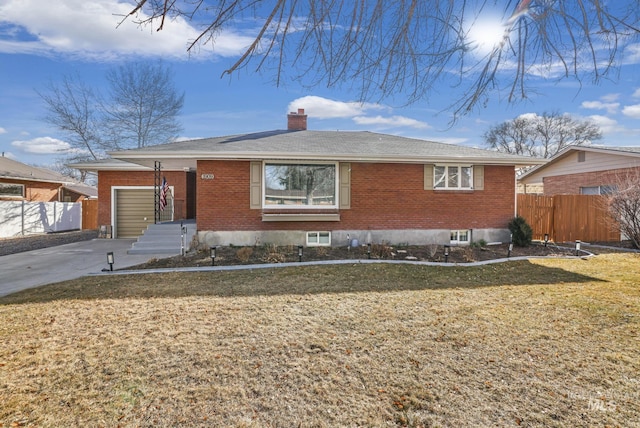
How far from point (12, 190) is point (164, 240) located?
1521 centimetres

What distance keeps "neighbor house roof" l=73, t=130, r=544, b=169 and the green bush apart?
2094 mm

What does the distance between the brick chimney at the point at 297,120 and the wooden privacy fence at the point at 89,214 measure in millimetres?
13341

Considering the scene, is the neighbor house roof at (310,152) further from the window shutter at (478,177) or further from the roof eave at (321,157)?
the window shutter at (478,177)

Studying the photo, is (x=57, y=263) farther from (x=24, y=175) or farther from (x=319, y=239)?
(x=24, y=175)

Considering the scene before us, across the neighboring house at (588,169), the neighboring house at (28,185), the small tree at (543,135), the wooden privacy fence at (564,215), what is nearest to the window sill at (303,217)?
the wooden privacy fence at (564,215)

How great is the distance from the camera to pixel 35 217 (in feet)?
53.8

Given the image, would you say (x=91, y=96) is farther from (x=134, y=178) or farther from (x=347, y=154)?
(x=347, y=154)

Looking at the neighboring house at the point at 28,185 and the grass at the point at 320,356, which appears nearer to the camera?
the grass at the point at 320,356

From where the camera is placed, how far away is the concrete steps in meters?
9.69

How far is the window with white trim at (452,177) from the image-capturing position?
10.8 m

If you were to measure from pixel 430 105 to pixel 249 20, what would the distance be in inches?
99.3

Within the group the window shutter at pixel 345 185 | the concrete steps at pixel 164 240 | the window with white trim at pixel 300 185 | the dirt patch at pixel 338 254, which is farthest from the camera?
the window shutter at pixel 345 185

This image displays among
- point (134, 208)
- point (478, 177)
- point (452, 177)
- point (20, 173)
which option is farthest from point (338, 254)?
point (20, 173)

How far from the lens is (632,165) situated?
13273mm
